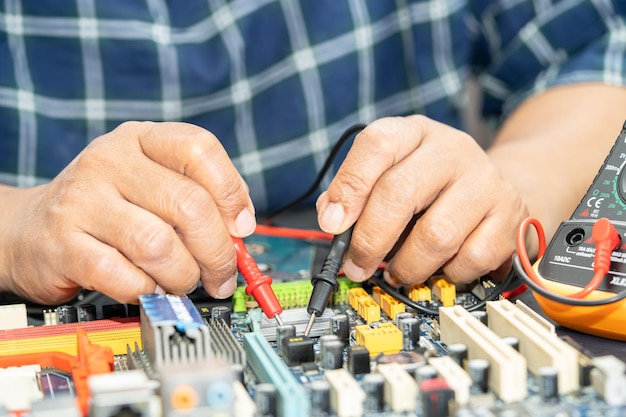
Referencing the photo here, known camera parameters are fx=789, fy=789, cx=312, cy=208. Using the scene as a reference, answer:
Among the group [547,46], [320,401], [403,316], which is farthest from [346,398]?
[547,46]

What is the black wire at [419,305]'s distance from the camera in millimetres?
946

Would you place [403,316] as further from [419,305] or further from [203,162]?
[203,162]

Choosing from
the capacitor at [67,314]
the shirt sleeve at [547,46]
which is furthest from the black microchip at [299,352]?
the shirt sleeve at [547,46]

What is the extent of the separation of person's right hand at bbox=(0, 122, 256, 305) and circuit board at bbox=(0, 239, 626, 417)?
0.16 ft

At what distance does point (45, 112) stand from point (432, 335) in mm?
946

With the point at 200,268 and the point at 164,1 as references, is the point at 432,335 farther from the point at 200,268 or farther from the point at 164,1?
the point at 164,1

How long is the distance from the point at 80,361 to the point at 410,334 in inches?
13.5

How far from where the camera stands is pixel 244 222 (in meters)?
0.99

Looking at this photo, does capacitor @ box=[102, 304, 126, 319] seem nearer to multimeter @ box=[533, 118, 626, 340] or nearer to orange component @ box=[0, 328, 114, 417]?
orange component @ box=[0, 328, 114, 417]

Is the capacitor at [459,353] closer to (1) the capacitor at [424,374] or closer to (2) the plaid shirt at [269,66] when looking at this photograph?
(1) the capacitor at [424,374]

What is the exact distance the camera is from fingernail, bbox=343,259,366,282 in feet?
3.36

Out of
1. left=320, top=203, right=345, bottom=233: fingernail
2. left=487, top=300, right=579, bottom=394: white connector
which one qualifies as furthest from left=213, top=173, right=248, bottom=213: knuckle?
left=487, top=300, right=579, bottom=394: white connector

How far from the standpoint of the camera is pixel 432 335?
88 cm

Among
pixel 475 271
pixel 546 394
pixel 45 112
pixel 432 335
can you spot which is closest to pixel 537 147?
pixel 475 271
